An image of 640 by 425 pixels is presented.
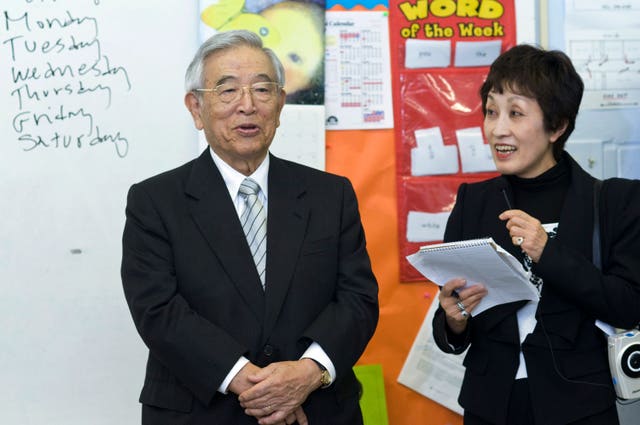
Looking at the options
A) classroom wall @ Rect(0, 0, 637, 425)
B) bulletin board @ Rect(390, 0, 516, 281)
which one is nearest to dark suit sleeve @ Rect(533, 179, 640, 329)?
bulletin board @ Rect(390, 0, 516, 281)

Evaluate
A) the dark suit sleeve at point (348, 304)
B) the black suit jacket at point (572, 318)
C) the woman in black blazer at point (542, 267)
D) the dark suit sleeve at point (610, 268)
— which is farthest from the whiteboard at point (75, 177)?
the dark suit sleeve at point (610, 268)

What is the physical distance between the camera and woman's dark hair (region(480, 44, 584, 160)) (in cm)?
197

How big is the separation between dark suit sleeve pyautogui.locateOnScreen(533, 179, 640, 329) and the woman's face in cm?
19

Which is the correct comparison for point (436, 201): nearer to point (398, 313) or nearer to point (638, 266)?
point (398, 313)

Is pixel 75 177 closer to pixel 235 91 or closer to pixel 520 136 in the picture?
pixel 235 91

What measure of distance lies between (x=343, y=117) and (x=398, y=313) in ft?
2.65

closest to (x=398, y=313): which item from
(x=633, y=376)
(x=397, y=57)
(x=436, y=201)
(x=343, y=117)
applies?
(x=436, y=201)

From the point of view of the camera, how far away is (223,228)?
186cm

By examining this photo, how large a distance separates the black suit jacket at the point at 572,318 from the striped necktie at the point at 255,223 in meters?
0.63

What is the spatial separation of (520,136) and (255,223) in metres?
0.74

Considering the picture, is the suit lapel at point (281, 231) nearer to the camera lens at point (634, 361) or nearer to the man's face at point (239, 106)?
the man's face at point (239, 106)

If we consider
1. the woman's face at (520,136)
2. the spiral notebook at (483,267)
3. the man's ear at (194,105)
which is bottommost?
the spiral notebook at (483,267)

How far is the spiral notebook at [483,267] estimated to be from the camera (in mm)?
1788

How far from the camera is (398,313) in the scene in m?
2.98
